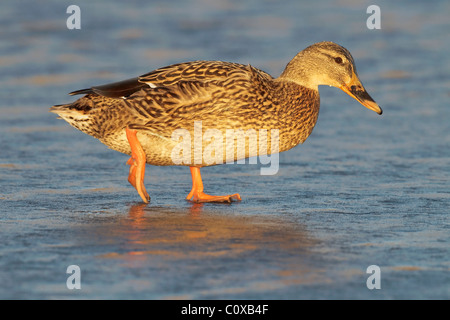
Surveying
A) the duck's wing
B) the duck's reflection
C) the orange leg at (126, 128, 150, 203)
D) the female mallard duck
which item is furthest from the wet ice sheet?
the duck's wing

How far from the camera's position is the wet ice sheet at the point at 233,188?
14.4 ft

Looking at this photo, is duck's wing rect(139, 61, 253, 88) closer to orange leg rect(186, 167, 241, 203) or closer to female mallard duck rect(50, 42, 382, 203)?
female mallard duck rect(50, 42, 382, 203)

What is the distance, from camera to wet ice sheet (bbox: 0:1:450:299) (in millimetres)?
4391

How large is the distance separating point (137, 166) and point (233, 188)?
90 cm

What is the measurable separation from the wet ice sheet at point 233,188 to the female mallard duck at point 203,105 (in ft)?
1.23

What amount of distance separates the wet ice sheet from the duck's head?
760 mm

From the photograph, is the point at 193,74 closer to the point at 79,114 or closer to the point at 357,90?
the point at 79,114

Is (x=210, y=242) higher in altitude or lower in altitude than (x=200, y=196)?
lower

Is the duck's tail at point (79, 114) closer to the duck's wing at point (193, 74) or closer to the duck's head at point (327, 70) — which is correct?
the duck's wing at point (193, 74)

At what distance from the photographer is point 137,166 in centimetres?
611

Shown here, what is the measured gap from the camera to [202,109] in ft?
19.8

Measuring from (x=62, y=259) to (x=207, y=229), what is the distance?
1057mm

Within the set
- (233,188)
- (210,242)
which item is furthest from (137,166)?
(210,242)

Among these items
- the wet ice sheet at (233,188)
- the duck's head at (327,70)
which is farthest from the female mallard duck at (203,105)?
the wet ice sheet at (233,188)
